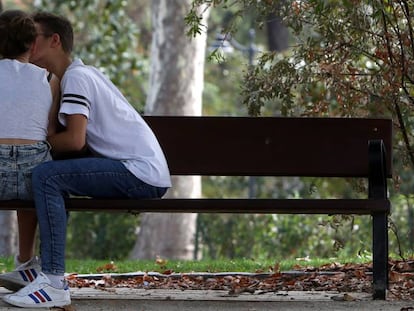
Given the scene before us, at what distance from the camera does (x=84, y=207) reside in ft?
19.2

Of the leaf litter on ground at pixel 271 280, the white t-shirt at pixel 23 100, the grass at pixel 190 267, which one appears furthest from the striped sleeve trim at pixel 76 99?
the grass at pixel 190 267

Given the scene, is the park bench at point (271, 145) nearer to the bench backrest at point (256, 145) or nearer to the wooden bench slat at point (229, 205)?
the bench backrest at point (256, 145)

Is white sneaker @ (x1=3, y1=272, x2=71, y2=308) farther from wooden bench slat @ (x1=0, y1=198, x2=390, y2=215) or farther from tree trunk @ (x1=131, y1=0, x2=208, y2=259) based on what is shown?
tree trunk @ (x1=131, y1=0, x2=208, y2=259)

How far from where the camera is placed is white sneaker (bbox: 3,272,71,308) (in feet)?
18.5

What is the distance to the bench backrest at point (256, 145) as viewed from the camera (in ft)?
22.6

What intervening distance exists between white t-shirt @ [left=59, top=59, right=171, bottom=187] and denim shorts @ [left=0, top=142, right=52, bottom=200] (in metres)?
0.24

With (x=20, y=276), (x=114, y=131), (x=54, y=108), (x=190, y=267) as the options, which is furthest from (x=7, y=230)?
(x=114, y=131)

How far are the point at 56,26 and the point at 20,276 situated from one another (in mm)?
1383

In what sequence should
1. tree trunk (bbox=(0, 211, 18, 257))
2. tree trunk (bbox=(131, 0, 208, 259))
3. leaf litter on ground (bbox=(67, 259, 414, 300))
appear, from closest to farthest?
leaf litter on ground (bbox=(67, 259, 414, 300)) < tree trunk (bbox=(0, 211, 18, 257)) < tree trunk (bbox=(131, 0, 208, 259))

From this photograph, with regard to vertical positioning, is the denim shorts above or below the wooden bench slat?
above

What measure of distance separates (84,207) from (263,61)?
265 centimetres

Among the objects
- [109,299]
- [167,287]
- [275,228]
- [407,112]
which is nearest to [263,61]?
[407,112]

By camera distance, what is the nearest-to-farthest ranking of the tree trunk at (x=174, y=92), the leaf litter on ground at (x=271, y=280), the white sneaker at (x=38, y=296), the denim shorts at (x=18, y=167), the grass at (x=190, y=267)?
the white sneaker at (x=38, y=296) → the denim shorts at (x=18, y=167) → the leaf litter on ground at (x=271, y=280) → the grass at (x=190, y=267) → the tree trunk at (x=174, y=92)

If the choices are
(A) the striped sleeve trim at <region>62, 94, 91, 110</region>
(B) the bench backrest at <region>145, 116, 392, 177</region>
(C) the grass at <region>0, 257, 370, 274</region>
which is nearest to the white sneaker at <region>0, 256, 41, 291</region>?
(A) the striped sleeve trim at <region>62, 94, 91, 110</region>
